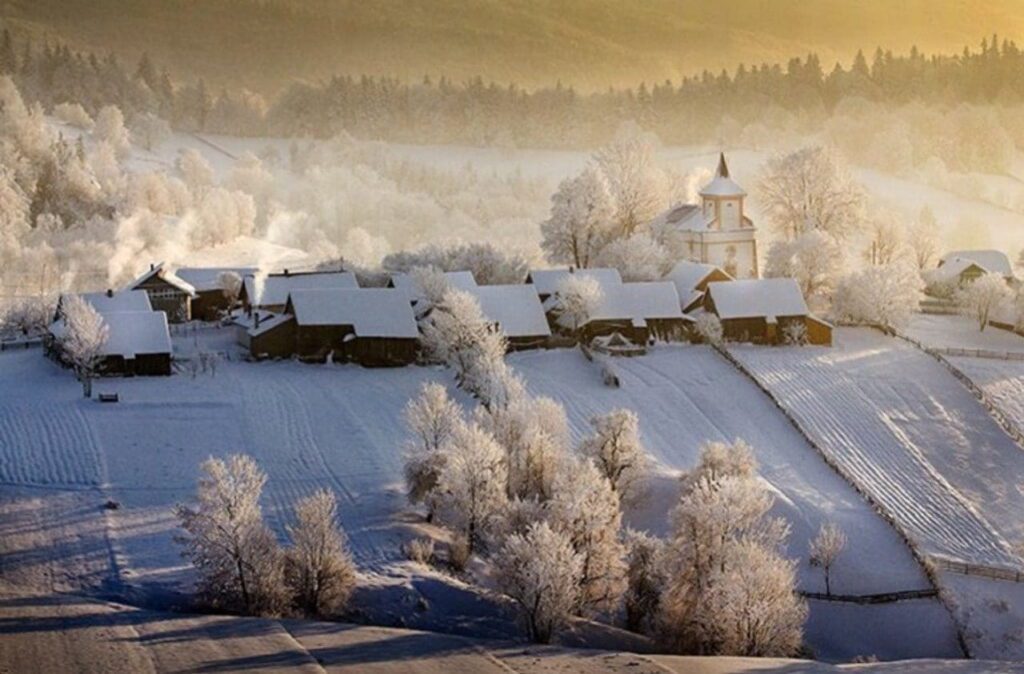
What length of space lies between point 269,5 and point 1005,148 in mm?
84927

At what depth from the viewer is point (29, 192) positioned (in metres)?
94.5

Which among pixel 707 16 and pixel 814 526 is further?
pixel 707 16

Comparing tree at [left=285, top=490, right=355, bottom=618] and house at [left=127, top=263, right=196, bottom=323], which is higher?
house at [left=127, top=263, right=196, bottom=323]

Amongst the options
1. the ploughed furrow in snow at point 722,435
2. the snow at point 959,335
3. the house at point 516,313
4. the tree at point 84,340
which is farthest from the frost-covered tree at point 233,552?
the snow at point 959,335

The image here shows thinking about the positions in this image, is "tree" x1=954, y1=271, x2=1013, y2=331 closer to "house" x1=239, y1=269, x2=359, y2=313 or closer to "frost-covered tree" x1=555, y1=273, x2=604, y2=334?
"frost-covered tree" x1=555, y1=273, x2=604, y2=334

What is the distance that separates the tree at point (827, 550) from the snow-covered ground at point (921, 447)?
339 centimetres

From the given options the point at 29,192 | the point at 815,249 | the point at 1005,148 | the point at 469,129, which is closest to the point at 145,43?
the point at 469,129

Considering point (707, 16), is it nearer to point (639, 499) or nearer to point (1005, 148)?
point (1005, 148)

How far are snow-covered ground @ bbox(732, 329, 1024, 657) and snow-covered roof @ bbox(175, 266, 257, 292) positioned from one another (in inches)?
1044

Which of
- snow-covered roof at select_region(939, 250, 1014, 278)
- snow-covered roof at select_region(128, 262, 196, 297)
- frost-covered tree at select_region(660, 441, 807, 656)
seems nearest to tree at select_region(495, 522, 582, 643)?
frost-covered tree at select_region(660, 441, 807, 656)

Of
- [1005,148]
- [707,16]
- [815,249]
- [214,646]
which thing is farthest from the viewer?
[707,16]

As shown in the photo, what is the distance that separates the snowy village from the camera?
121 ft

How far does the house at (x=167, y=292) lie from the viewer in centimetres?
6619

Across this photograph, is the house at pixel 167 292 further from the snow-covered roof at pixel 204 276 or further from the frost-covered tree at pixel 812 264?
the frost-covered tree at pixel 812 264
